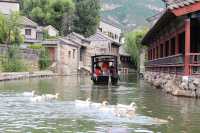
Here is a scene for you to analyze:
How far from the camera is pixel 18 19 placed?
7075 centimetres

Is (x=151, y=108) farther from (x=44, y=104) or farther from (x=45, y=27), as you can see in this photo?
(x=45, y=27)

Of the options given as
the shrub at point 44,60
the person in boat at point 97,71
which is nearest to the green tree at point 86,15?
the shrub at point 44,60

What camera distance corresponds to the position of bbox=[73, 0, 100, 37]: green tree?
362ft

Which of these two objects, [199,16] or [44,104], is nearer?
[44,104]

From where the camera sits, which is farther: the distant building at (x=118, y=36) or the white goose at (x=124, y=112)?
the distant building at (x=118, y=36)

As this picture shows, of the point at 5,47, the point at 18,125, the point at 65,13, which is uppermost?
the point at 65,13

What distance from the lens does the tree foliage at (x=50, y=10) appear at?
341 ft

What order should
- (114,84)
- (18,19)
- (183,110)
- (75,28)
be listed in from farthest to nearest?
(75,28) → (18,19) → (114,84) → (183,110)

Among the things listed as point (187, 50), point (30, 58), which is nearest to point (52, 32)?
point (30, 58)

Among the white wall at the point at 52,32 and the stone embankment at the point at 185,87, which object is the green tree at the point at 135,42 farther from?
the stone embankment at the point at 185,87

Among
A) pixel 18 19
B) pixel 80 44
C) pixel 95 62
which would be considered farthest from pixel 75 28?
pixel 95 62

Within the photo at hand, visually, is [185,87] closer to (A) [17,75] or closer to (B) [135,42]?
(A) [17,75]

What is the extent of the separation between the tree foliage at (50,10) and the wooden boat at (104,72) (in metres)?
56.3

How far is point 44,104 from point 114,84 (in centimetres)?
2099
